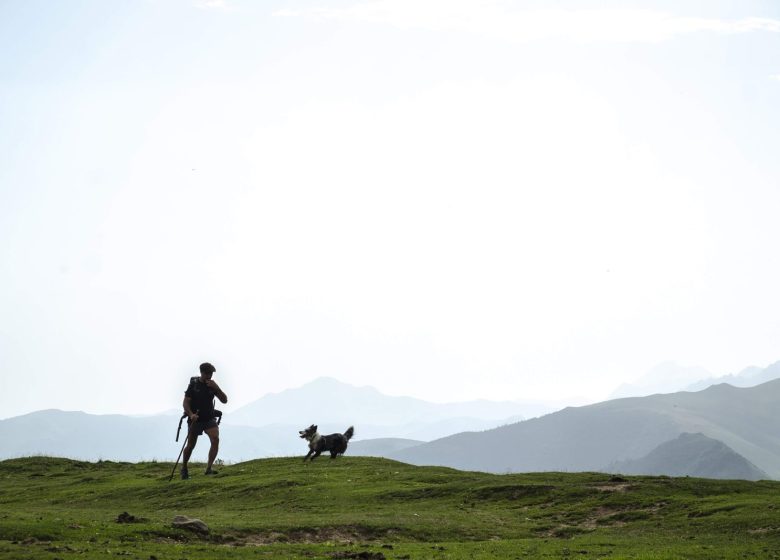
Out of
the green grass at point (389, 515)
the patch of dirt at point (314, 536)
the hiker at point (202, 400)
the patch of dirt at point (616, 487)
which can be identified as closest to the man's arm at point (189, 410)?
the hiker at point (202, 400)

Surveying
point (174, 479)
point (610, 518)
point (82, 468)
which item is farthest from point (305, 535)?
point (82, 468)

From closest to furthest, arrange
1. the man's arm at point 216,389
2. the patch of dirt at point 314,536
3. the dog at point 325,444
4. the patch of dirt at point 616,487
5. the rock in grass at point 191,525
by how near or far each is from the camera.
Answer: the rock in grass at point 191,525 < the patch of dirt at point 314,536 < the patch of dirt at point 616,487 < the man's arm at point 216,389 < the dog at point 325,444

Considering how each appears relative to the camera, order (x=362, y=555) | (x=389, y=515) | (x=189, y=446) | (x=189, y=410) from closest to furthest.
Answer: (x=362, y=555) → (x=389, y=515) → (x=189, y=410) → (x=189, y=446)

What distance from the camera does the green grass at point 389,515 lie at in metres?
23.3

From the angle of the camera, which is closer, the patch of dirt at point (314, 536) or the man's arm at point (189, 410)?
the patch of dirt at point (314, 536)

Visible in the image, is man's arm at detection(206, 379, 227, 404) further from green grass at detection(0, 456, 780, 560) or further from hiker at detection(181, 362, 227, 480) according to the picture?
green grass at detection(0, 456, 780, 560)

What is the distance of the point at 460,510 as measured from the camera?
106 ft

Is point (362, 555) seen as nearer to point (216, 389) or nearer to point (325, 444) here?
point (216, 389)

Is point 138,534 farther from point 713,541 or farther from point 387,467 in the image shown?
point 387,467

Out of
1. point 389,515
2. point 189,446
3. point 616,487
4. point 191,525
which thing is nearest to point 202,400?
point 189,446

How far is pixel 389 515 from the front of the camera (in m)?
30.4

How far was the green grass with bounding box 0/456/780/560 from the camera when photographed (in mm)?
23328

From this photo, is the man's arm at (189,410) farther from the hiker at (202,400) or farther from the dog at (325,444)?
the dog at (325,444)

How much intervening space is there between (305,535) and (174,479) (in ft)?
54.4
